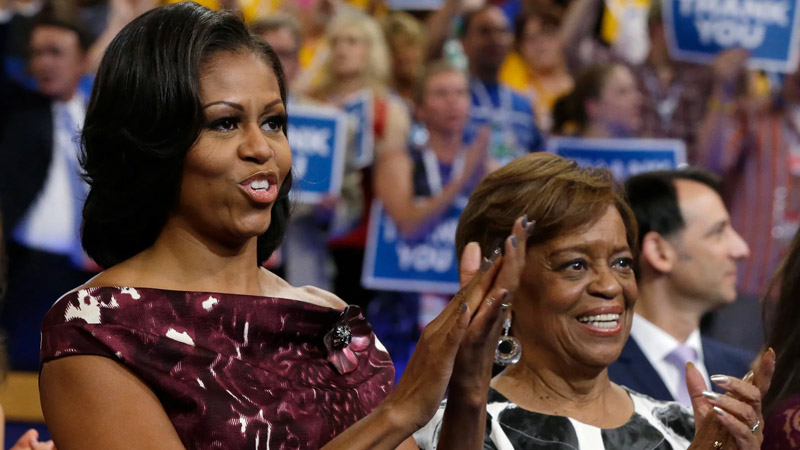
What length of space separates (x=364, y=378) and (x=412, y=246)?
377 cm

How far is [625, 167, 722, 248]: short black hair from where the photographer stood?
3.72m

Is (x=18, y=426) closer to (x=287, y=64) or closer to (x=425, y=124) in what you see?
Answer: (x=287, y=64)

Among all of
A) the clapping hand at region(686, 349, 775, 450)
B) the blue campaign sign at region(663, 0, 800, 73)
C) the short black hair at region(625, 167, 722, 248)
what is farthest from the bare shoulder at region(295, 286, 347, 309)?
the blue campaign sign at region(663, 0, 800, 73)

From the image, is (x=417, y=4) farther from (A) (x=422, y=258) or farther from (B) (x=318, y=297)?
(B) (x=318, y=297)

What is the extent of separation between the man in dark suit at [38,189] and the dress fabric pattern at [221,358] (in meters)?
3.31

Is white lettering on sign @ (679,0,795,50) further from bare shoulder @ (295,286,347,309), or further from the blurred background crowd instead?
bare shoulder @ (295,286,347,309)

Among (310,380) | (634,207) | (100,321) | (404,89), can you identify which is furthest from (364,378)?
(404,89)

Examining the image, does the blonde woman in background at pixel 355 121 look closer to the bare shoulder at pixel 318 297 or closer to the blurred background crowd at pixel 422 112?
the blurred background crowd at pixel 422 112

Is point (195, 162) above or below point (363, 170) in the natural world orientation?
above

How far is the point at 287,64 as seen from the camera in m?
5.40

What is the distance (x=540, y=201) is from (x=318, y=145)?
10.5 feet

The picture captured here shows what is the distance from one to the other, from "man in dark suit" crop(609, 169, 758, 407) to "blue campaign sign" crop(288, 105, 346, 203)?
1924mm

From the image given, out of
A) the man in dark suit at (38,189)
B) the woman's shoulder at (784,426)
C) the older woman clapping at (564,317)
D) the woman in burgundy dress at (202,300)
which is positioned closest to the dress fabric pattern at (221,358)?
the woman in burgundy dress at (202,300)

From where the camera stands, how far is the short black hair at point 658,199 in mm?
3717
